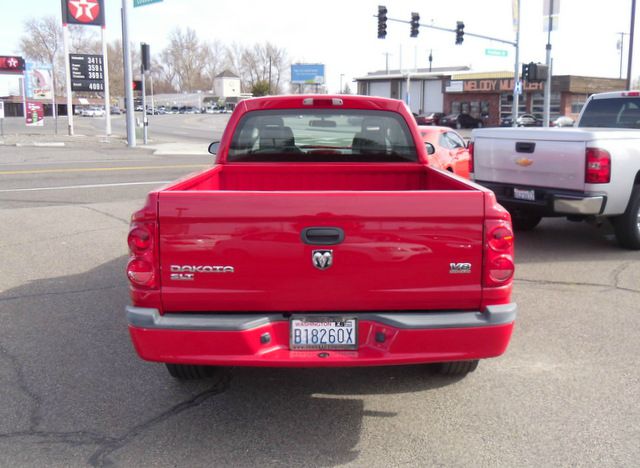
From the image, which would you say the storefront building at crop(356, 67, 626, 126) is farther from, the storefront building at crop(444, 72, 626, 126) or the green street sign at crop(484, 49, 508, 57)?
the green street sign at crop(484, 49, 508, 57)

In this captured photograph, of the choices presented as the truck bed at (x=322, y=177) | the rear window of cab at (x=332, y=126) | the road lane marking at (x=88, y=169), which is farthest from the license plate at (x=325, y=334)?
the road lane marking at (x=88, y=169)

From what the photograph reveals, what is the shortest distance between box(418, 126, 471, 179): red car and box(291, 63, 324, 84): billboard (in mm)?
101278

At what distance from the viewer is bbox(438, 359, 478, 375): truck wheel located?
14.1ft

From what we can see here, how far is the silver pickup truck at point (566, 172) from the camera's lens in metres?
7.59

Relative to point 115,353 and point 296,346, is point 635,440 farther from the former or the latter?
point 115,353

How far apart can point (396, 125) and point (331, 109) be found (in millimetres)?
541

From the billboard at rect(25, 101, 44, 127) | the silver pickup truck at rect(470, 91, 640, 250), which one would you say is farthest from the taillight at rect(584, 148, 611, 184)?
the billboard at rect(25, 101, 44, 127)

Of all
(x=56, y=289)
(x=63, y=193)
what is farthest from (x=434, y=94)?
(x=56, y=289)

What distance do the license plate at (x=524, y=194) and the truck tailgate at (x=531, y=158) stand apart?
0.10m

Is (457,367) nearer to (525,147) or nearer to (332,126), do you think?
(332,126)

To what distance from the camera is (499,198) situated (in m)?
8.76

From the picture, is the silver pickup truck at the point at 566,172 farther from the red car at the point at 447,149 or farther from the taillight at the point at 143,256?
the taillight at the point at 143,256

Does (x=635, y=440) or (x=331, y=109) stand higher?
(x=331, y=109)

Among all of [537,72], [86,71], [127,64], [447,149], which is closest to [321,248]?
[447,149]
